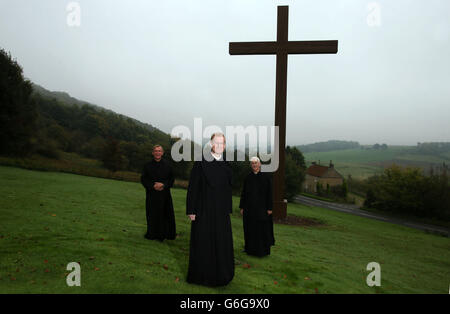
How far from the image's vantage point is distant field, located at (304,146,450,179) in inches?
3266

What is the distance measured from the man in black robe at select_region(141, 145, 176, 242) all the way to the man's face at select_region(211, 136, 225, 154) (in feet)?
9.51

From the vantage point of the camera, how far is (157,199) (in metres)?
6.89

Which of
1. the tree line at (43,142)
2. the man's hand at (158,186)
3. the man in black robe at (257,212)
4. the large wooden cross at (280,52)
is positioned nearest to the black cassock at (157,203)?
the man's hand at (158,186)

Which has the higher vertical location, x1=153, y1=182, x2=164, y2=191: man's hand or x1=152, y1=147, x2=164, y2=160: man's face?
x1=152, y1=147, x2=164, y2=160: man's face

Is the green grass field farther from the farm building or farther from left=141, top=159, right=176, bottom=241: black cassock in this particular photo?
the farm building

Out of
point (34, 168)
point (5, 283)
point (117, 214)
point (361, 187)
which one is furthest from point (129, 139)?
point (361, 187)

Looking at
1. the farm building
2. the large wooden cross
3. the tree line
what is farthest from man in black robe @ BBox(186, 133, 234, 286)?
the farm building

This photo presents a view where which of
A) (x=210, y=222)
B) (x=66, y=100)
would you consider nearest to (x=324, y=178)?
(x=210, y=222)

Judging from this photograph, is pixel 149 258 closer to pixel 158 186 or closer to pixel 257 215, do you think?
pixel 158 186

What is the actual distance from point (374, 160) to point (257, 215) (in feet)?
385

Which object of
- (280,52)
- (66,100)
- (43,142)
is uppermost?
(66,100)

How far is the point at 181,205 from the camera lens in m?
13.6
